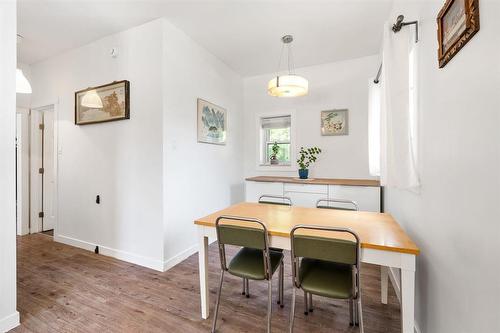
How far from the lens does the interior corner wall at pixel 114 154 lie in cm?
267

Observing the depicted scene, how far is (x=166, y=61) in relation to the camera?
2.64 metres

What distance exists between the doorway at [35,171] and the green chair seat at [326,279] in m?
4.07

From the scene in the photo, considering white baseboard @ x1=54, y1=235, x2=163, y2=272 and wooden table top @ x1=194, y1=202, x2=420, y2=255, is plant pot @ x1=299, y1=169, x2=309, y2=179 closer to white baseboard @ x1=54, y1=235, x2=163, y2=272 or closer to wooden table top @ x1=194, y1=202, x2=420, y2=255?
wooden table top @ x1=194, y1=202, x2=420, y2=255

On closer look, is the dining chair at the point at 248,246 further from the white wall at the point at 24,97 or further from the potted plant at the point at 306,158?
the white wall at the point at 24,97

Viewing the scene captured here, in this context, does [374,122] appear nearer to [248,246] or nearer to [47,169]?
[248,246]

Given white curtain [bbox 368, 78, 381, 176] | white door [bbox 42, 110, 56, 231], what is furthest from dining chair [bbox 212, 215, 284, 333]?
white door [bbox 42, 110, 56, 231]

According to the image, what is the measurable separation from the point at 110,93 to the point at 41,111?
1958 mm

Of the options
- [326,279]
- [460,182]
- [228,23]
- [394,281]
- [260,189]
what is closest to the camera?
[460,182]

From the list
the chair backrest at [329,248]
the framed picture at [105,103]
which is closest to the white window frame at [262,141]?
the framed picture at [105,103]

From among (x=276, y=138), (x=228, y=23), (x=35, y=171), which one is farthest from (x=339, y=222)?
(x=35, y=171)

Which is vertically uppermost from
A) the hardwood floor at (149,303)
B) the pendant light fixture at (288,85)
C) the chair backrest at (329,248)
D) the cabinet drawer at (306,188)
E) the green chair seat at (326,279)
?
the pendant light fixture at (288,85)

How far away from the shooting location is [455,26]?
1.03 m

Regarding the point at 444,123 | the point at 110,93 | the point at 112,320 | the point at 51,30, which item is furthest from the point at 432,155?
the point at 51,30

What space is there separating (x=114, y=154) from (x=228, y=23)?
213 cm
